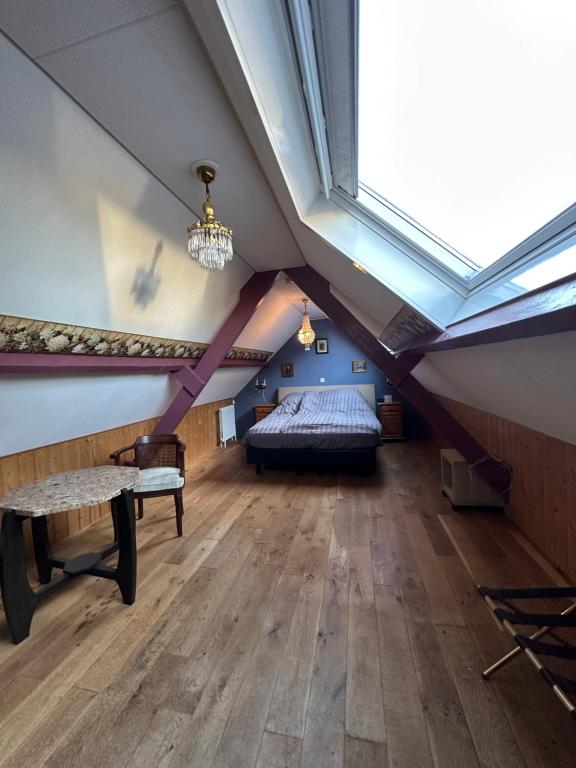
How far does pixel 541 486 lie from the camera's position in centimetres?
201

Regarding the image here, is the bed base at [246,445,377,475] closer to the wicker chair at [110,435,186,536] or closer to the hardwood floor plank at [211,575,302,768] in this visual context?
the wicker chair at [110,435,186,536]

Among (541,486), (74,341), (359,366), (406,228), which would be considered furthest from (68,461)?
(359,366)

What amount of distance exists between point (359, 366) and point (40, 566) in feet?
17.0

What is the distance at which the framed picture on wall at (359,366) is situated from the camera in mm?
5809

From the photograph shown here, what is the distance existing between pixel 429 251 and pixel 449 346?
23.2 inches

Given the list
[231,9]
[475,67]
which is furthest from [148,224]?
[475,67]

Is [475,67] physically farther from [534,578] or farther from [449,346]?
[534,578]

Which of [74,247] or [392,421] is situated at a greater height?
[74,247]

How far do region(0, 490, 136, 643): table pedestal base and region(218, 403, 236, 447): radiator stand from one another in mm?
3257

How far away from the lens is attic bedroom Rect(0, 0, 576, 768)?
37.7 inches

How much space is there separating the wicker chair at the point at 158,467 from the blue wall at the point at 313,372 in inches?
124

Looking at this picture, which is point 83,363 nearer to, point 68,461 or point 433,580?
point 68,461

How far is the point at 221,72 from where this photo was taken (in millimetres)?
1009

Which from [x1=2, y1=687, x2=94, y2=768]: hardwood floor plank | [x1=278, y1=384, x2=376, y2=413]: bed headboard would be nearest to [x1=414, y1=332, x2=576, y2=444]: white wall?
[x1=2, y1=687, x2=94, y2=768]: hardwood floor plank
